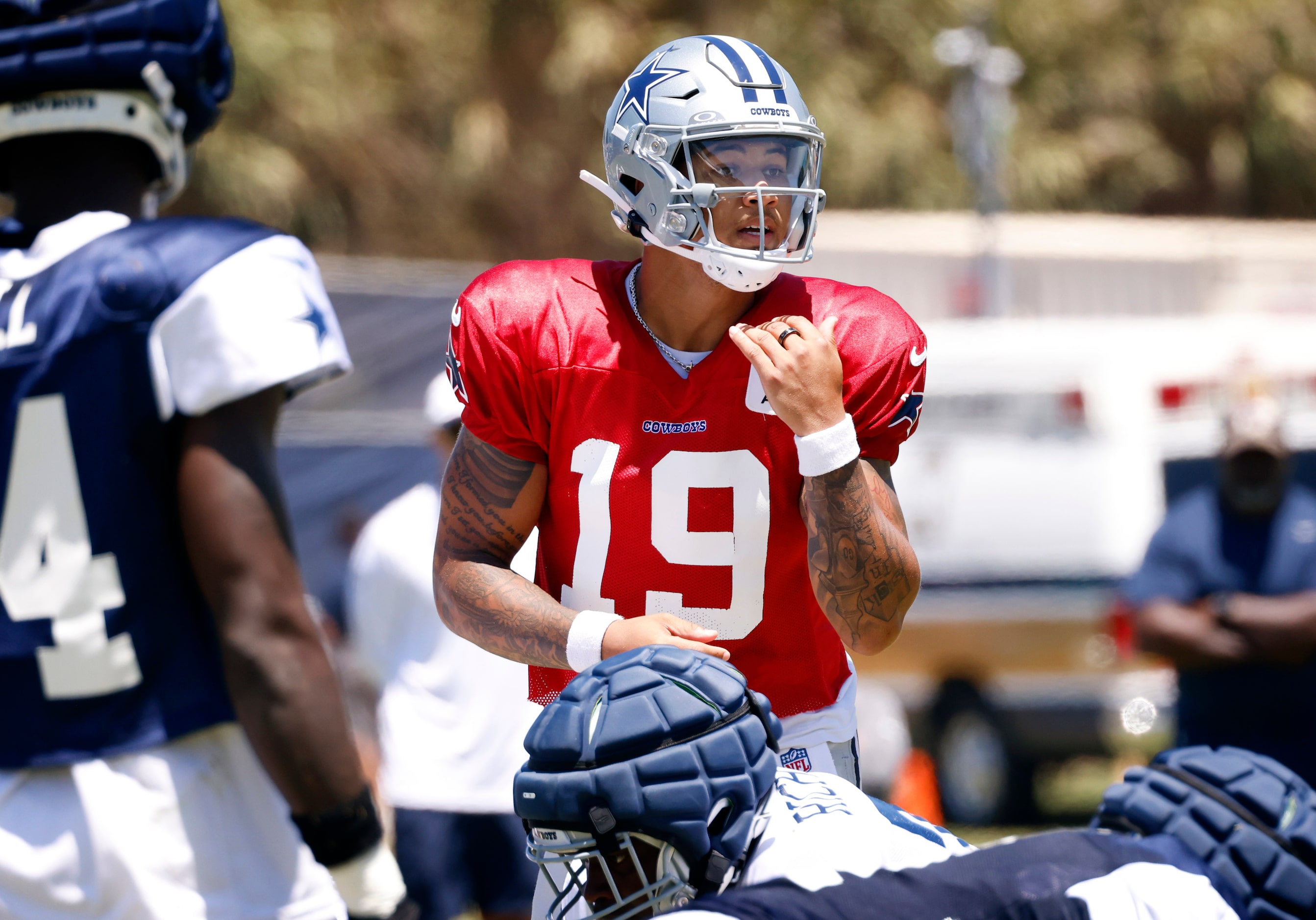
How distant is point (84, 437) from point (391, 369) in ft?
24.0

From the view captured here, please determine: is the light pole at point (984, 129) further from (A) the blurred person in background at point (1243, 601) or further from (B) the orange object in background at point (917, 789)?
(A) the blurred person in background at point (1243, 601)

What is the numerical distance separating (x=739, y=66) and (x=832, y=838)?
1199 mm

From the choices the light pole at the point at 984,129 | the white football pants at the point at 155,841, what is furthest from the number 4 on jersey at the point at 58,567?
the light pole at the point at 984,129

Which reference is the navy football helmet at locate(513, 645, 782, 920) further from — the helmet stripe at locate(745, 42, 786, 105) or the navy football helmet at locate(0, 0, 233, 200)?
the navy football helmet at locate(0, 0, 233, 200)

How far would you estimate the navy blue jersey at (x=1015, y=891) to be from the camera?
1.80 metres

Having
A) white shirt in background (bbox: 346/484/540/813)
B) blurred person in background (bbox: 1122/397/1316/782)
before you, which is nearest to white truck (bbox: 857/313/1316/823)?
blurred person in background (bbox: 1122/397/1316/782)

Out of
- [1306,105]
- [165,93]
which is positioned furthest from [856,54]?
[165,93]

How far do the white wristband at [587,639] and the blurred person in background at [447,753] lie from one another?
91.2 inches

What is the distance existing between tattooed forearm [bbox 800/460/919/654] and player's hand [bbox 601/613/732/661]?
20cm

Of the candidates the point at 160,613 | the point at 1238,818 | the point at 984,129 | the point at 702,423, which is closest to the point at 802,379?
the point at 702,423

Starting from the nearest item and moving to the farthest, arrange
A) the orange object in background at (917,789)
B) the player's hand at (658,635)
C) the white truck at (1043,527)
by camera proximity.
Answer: the player's hand at (658,635) → the orange object in background at (917,789) → the white truck at (1043,527)

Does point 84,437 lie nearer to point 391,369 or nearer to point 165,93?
point 165,93

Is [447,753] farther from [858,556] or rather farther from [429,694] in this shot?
[858,556]

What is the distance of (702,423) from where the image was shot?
2.43m
